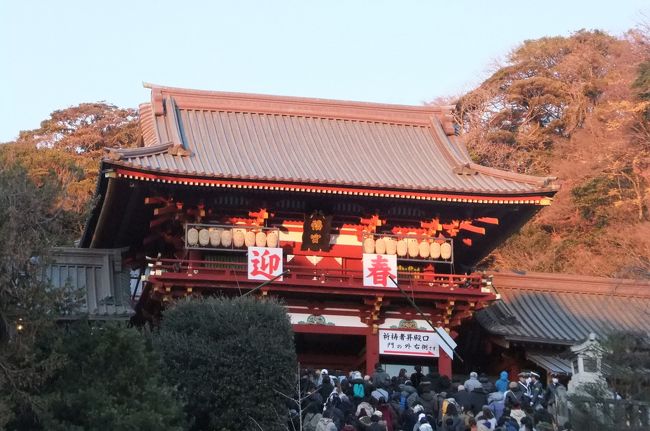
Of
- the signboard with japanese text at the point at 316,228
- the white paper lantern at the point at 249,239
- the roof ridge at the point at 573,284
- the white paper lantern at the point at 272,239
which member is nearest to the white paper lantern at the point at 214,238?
the white paper lantern at the point at 249,239

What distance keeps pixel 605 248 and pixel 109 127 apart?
21.9 m

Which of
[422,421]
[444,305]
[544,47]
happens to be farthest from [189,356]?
[544,47]

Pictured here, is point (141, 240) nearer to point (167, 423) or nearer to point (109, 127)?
point (167, 423)

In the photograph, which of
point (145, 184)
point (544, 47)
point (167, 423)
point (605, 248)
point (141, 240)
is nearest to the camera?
point (167, 423)

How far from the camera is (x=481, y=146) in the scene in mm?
41000

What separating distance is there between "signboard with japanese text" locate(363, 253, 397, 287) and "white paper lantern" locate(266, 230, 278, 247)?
6.27 feet

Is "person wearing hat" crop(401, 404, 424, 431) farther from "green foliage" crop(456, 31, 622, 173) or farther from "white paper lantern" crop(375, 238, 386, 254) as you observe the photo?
"green foliage" crop(456, 31, 622, 173)

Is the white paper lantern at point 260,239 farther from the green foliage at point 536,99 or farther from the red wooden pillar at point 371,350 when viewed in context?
the green foliage at point 536,99

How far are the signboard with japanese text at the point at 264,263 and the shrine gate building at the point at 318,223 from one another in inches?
1.7

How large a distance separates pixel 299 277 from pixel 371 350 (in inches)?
88.9

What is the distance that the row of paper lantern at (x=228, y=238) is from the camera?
22.7 meters

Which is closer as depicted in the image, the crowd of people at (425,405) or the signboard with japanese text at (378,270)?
the crowd of people at (425,405)

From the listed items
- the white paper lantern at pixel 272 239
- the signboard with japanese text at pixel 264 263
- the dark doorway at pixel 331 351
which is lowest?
the dark doorway at pixel 331 351

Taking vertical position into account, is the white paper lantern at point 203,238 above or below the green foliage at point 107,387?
above
